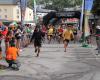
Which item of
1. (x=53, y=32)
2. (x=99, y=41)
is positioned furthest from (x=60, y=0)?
(x=99, y=41)

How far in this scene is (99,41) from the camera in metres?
22.2

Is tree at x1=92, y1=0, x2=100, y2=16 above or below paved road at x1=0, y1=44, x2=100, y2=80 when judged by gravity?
above

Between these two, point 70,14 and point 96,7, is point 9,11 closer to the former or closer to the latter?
point 96,7

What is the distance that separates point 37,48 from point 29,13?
3210 inches

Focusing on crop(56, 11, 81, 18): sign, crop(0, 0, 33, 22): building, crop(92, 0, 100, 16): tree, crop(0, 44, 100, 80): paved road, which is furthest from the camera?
crop(0, 0, 33, 22): building

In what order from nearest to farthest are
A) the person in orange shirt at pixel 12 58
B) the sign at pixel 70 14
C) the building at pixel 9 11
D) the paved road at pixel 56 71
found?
the paved road at pixel 56 71, the person in orange shirt at pixel 12 58, the sign at pixel 70 14, the building at pixel 9 11

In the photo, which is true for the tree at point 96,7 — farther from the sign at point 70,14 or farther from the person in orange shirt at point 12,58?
the person in orange shirt at point 12,58

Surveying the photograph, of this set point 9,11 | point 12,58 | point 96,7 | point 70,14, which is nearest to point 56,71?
point 12,58

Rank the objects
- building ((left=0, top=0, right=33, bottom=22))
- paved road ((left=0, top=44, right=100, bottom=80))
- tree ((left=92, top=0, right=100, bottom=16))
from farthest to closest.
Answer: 1. building ((left=0, top=0, right=33, bottom=22))
2. tree ((left=92, top=0, right=100, bottom=16))
3. paved road ((left=0, top=44, right=100, bottom=80))

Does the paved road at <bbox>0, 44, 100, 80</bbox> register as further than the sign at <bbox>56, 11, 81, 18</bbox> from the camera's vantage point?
No

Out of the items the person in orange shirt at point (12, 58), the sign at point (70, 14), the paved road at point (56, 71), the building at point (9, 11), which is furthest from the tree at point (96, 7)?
the person in orange shirt at point (12, 58)

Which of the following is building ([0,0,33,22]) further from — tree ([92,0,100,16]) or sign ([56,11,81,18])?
sign ([56,11,81,18])

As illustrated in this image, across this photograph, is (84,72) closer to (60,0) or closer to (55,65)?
(55,65)

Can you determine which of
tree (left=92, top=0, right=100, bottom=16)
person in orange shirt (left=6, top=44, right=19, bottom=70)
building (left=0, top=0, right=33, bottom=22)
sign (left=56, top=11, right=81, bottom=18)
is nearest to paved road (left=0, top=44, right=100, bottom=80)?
person in orange shirt (left=6, top=44, right=19, bottom=70)
